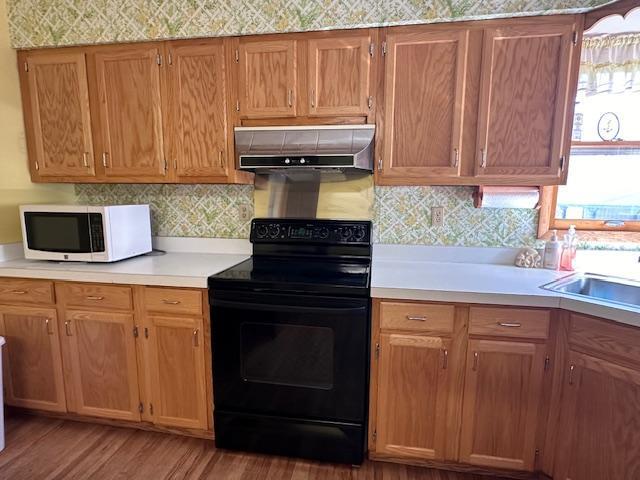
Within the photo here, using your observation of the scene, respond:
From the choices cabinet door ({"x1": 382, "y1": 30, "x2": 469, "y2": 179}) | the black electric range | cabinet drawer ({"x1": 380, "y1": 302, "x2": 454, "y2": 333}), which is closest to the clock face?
cabinet door ({"x1": 382, "y1": 30, "x2": 469, "y2": 179})

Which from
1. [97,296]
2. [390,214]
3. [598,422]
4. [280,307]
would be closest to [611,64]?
[390,214]

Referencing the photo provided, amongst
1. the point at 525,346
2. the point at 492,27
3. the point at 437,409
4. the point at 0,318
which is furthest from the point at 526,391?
the point at 0,318

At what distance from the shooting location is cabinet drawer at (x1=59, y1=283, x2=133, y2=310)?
184cm

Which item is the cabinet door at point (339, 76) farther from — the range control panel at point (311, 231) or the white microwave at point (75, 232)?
the white microwave at point (75, 232)

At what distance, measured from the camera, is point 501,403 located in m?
1.60

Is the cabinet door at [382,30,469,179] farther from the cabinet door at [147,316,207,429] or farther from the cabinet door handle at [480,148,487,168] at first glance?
the cabinet door at [147,316,207,429]

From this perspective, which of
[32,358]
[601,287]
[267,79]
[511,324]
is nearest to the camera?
[511,324]

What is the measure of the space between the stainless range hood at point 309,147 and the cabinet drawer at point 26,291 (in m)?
1.24

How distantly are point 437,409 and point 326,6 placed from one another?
6.59 ft

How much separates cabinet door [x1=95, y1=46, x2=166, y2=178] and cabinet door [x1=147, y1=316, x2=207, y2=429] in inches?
35.1

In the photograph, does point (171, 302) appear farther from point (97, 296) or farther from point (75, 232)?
point (75, 232)

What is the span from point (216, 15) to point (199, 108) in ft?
1.55

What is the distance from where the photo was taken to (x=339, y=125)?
1.86 meters

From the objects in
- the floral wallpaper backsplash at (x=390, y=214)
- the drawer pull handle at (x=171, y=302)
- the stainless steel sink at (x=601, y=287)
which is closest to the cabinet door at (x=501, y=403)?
the stainless steel sink at (x=601, y=287)
